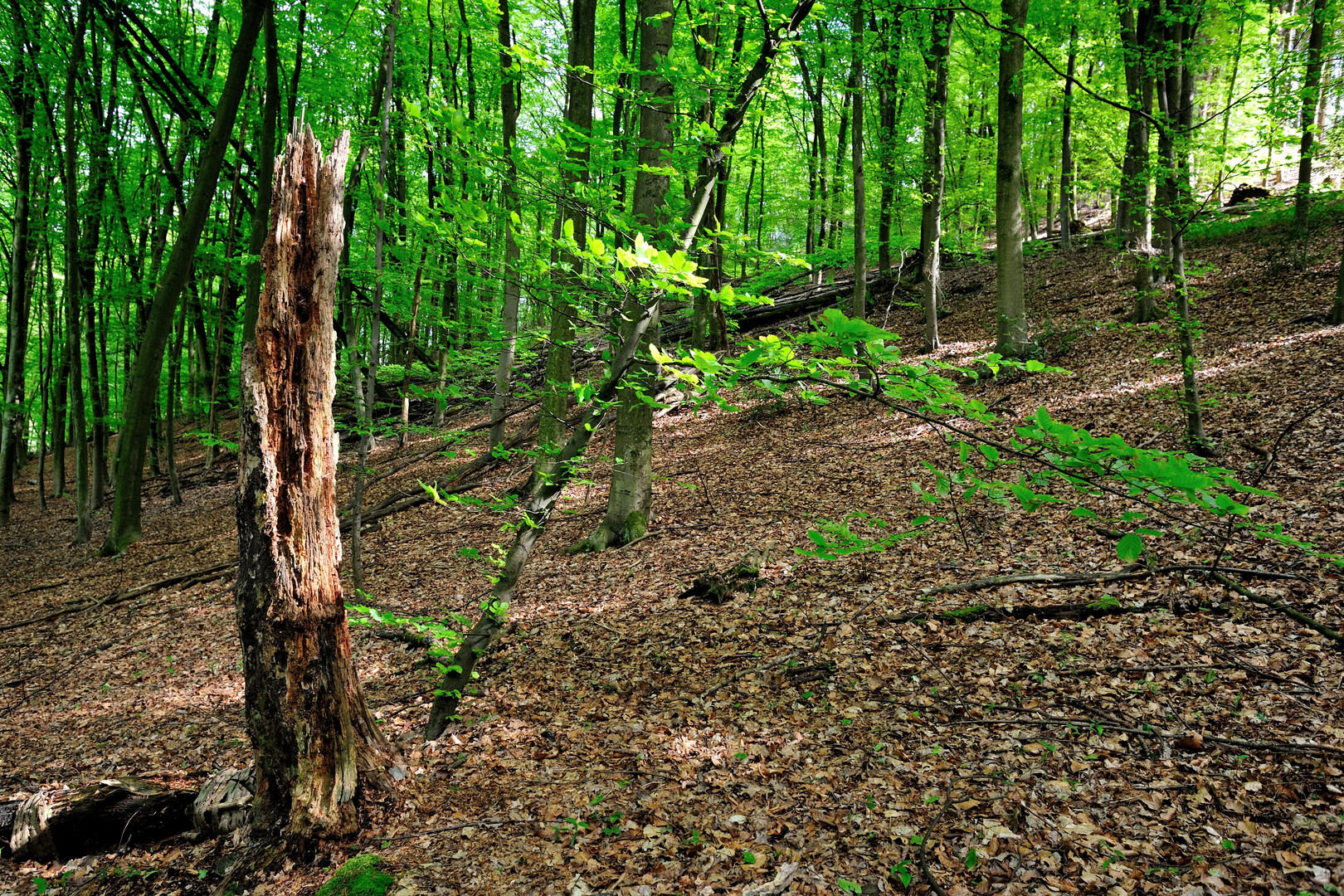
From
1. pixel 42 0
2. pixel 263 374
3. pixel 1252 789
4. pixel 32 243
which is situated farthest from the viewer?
pixel 32 243

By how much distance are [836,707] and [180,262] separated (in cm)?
1097

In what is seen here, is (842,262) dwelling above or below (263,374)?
above

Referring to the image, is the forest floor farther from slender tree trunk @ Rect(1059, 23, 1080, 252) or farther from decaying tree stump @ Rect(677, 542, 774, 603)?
slender tree trunk @ Rect(1059, 23, 1080, 252)

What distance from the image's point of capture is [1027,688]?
381 centimetres

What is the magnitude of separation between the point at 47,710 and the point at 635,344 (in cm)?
698

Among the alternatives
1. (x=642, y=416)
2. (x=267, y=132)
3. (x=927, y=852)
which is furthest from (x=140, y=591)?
(x=927, y=852)

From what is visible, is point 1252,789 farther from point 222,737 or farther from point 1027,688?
point 222,737

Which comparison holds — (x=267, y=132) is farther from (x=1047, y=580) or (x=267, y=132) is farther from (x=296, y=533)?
(x=1047, y=580)

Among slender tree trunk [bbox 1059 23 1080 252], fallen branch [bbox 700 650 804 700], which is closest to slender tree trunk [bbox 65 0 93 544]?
fallen branch [bbox 700 650 804 700]

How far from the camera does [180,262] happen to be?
9.61 metres

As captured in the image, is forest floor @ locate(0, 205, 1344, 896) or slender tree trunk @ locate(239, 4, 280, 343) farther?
slender tree trunk @ locate(239, 4, 280, 343)

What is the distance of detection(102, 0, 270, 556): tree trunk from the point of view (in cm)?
873

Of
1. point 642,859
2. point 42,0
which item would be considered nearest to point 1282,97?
point 642,859

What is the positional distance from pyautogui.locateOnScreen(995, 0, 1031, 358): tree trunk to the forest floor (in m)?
1.65
